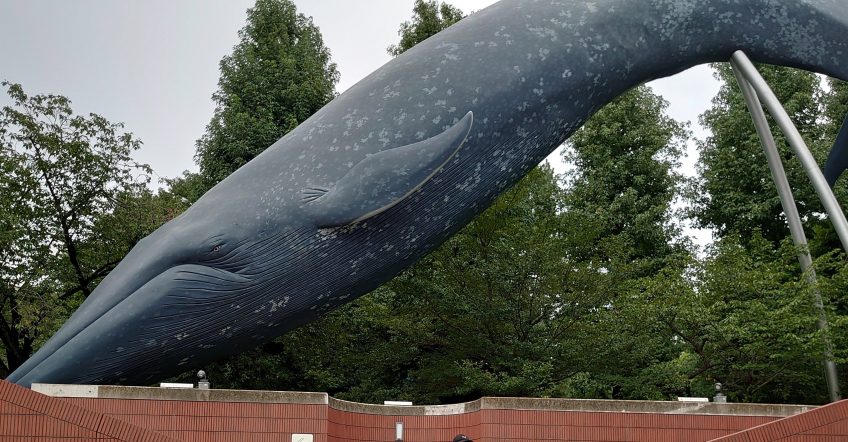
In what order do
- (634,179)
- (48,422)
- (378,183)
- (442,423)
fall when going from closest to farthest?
(48,422), (378,183), (442,423), (634,179)

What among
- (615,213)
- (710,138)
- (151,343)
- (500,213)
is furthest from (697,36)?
(710,138)

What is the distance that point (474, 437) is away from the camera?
39.4 feet

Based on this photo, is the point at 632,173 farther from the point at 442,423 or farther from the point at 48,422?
the point at 48,422

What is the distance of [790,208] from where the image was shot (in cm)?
1741

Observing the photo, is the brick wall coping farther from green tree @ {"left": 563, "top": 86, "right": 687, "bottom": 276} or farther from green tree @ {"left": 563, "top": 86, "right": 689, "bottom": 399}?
green tree @ {"left": 563, "top": 86, "right": 687, "bottom": 276}

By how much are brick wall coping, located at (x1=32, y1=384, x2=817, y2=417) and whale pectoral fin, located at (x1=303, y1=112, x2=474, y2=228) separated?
2.17 m

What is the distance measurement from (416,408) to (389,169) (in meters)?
3.44

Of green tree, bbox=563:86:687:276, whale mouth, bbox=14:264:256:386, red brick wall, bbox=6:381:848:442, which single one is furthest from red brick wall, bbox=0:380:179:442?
green tree, bbox=563:86:687:276

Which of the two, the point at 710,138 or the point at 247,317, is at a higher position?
the point at 710,138

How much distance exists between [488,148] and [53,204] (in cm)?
1193

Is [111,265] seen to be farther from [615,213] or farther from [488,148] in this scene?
[615,213]

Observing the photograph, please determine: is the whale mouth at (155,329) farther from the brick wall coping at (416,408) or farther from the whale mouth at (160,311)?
the brick wall coping at (416,408)

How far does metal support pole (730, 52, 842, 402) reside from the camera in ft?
52.6

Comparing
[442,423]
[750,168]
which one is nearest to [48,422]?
[442,423]
